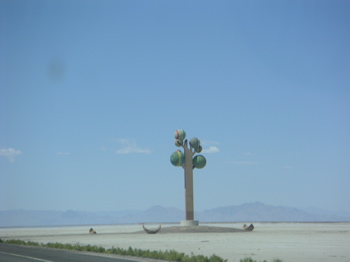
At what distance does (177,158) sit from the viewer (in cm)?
5294

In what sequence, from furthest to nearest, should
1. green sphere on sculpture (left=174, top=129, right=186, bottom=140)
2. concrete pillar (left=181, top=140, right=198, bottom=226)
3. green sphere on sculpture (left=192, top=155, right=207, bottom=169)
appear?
1. green sphere on sculpture (left=174, top=129, right=186, bottom=140)
2. green sphere on sculpture (left=192, top=155, right=207, bottom=169)
3. concrete pillar (left=181, top=140, right=198, bottom=226)

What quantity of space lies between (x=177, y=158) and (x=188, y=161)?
4.73 ft

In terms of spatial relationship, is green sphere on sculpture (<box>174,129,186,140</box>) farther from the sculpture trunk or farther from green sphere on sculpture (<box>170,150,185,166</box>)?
the sculpture trunk

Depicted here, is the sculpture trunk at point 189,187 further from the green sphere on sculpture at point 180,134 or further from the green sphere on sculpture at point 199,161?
the green sphere on sculpture at point 180,134

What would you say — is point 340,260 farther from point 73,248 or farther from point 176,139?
point 176,139

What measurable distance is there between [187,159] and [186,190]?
3.35 m

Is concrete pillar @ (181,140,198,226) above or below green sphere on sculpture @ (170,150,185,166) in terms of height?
below

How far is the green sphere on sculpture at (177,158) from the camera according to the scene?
53.0 m

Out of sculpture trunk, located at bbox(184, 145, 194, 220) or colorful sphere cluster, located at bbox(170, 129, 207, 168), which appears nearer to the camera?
sculpture trunk, located at bbox(184, 145, 194, 220)

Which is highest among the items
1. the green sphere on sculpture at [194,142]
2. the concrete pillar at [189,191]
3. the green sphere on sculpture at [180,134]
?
the green sphere on sculpture at [180,134]

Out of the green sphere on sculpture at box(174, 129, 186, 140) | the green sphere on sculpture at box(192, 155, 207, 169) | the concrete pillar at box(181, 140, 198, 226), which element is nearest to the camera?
the concrete pillar at box(181, 140, 198, 226)

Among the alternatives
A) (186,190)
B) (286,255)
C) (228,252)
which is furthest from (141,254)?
(186,190)

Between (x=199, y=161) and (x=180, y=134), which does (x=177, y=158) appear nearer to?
(x=199, y=161)

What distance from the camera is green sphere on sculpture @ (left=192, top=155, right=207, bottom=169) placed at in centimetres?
5359
